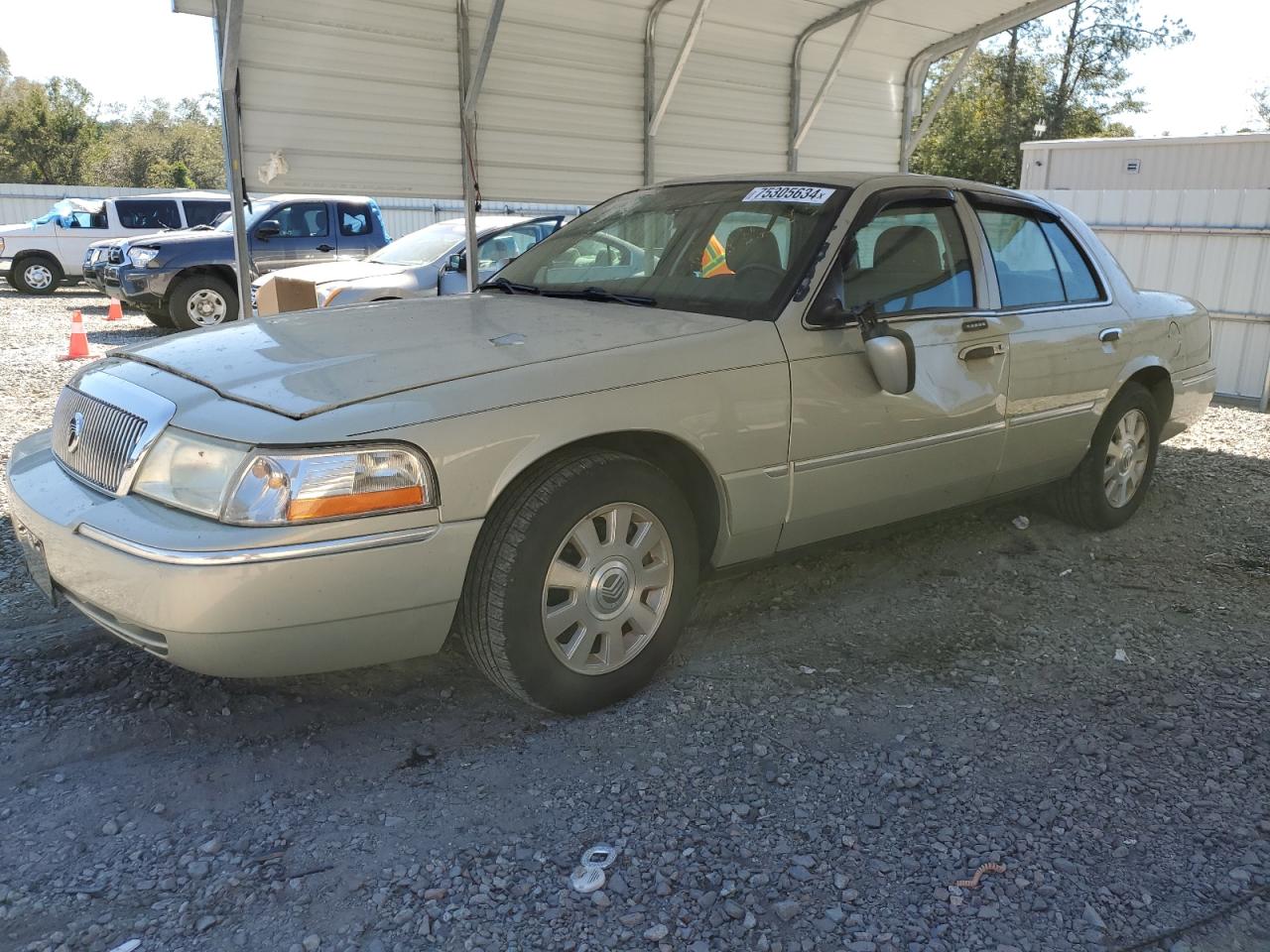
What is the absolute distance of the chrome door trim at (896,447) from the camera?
3502 mm

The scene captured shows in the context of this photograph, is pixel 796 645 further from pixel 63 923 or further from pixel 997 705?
pixel 63 923

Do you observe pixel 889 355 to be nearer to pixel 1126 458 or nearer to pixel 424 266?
pixel 1126 458

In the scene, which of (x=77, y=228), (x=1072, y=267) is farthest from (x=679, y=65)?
(x=77, y=228)

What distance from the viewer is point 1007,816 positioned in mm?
2717

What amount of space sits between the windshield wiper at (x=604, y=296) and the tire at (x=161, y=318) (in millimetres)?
11072

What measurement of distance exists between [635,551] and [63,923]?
1.73 meters

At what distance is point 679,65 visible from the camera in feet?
25.8

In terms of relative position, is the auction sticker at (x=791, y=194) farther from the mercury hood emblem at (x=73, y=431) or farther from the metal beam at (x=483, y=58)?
the metal beam at (x=483, y=58)

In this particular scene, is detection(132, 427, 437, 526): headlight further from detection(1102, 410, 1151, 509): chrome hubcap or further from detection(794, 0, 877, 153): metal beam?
detection(794, 0, 877, 153): metal beam

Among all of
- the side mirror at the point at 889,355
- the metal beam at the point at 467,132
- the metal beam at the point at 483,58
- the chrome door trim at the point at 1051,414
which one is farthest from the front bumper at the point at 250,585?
the metal beam at the point at 483,58

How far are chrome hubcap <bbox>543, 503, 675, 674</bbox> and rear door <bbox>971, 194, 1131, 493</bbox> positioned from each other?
186cm

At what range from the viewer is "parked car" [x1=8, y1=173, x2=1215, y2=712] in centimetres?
261

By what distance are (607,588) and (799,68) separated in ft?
23.1

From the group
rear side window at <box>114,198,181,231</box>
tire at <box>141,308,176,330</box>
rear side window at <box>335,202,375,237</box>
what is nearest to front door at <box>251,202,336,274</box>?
rear side window at <box>335,202,375,237</box>
